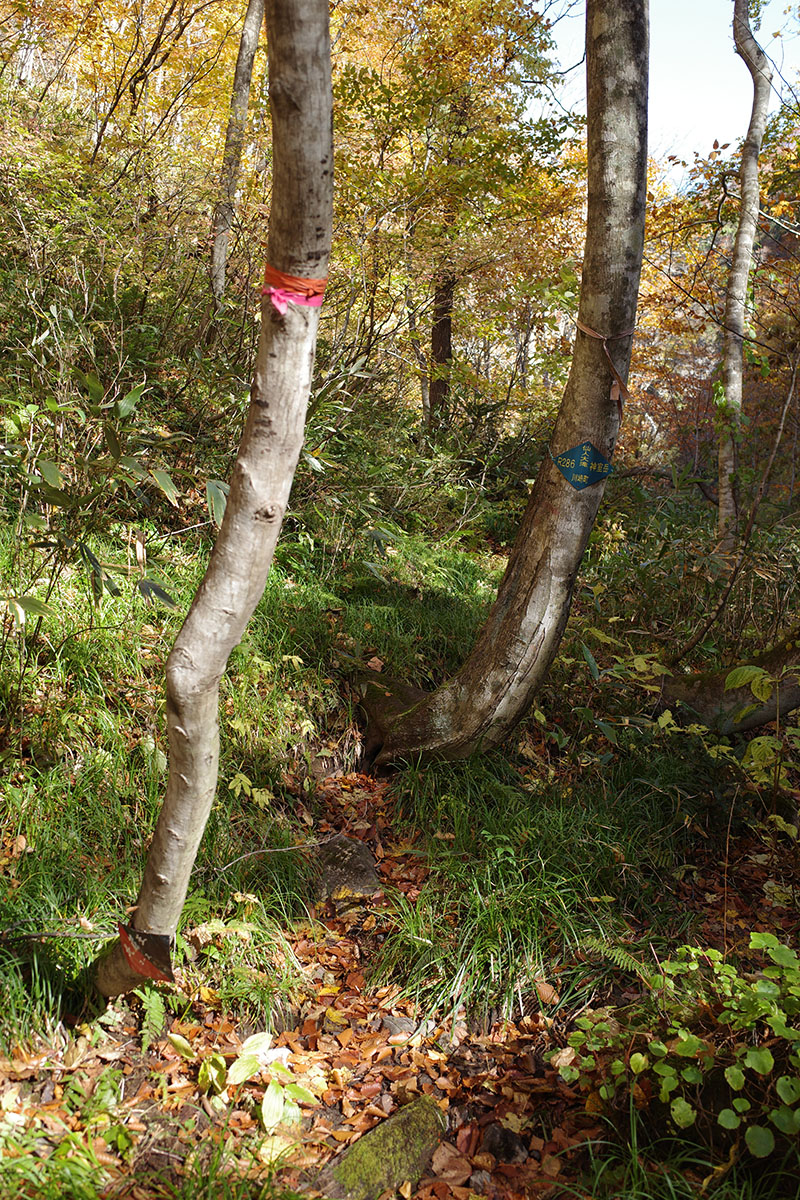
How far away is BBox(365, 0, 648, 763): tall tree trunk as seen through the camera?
3150 mm

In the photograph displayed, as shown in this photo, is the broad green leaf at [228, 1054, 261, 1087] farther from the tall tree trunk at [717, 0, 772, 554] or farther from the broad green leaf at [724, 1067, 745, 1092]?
the tall tree trunk at [717, 0, 772, 554]

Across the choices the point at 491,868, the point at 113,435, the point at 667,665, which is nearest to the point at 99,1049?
the point at 491,868

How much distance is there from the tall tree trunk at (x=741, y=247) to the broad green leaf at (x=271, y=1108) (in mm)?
5713

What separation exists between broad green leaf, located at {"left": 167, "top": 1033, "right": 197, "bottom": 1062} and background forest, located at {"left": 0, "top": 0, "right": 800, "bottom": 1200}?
33 mm

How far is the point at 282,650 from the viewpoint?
405 cm

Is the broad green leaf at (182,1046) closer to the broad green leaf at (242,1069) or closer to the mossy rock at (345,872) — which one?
the broad green leaf at (242,1069)

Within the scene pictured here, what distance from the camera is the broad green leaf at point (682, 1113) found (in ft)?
6.36

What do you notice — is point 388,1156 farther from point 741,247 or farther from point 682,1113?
point 741,247

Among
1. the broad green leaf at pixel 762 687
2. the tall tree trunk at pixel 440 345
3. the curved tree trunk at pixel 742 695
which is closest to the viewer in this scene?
the broad green leaf at pixel 762 687

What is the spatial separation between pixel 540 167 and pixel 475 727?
303 inches

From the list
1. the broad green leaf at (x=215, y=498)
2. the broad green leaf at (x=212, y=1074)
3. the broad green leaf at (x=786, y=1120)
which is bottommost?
the broad green leaf at (x=212, y=1074)

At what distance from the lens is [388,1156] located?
2.15 meters

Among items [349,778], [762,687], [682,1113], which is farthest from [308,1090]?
[762,687]

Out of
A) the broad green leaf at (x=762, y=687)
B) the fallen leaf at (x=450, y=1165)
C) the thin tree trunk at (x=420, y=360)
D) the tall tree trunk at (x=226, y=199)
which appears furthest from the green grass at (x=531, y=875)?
the thin tree trunk at (x=420, y=360)
